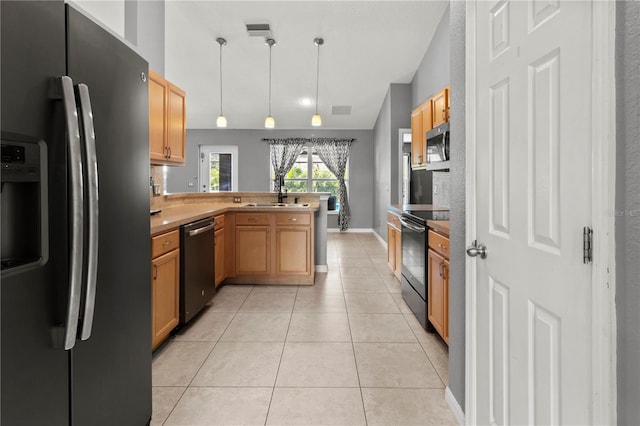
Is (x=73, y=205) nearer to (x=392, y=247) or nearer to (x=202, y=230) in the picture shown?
(x=202, y=230)

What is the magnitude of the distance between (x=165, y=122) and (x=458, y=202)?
250 centimetres

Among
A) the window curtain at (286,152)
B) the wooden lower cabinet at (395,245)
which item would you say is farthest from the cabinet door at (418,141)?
the window curtain at (286,152)

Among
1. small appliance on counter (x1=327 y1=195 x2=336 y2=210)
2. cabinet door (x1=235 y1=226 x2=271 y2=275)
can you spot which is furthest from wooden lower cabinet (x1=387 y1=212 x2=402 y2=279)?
small appliance on counter (x1=327 y1=195 x2=336 y2=210)

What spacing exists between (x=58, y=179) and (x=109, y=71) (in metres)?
0.47

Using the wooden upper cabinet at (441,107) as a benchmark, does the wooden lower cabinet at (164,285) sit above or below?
below

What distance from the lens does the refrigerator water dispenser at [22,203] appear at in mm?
815

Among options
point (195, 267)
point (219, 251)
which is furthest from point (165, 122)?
point (219, 251)

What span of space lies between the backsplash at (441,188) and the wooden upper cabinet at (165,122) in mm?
3035

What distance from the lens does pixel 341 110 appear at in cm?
770

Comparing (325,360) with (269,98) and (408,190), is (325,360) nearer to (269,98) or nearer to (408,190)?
(408,190)

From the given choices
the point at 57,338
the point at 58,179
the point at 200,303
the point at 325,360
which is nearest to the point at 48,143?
the point at 58,179

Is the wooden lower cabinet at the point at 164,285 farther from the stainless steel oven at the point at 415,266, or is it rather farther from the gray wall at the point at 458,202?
the stainless steel oven at the point at 415,266

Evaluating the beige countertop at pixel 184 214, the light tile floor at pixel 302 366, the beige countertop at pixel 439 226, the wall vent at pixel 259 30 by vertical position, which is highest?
the wall vent at pixel 259 30

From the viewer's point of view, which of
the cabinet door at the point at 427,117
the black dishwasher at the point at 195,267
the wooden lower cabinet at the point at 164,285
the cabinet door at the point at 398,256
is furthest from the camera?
the cabinet door at the point at 398,256
